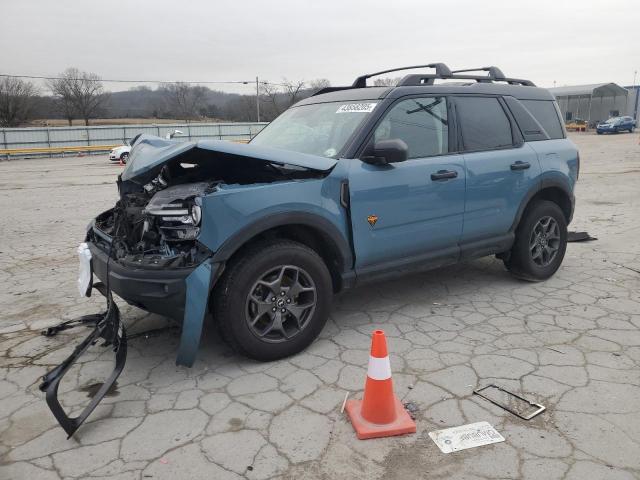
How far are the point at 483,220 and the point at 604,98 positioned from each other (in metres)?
55.0

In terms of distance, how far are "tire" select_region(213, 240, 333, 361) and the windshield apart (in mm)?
913

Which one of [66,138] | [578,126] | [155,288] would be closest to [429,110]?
[155,288]

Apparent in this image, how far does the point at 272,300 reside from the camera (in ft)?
10.9

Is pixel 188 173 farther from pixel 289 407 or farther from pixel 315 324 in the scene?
pixel 289 407

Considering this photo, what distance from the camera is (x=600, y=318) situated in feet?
13.5

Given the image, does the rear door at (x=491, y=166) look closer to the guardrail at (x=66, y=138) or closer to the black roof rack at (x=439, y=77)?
the black roof rack at (x=439, y=77)

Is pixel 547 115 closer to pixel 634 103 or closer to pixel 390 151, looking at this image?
pixel 390 151

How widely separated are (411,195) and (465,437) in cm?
186

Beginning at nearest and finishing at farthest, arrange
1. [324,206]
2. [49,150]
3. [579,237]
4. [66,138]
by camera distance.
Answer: [324,206] → [579,237] → [49,150] → [66,138]

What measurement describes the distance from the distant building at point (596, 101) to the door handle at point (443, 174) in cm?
4916

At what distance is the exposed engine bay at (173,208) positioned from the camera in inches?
122

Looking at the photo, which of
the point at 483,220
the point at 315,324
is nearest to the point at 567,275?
the point at 483,220

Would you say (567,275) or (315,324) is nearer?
(315,324)

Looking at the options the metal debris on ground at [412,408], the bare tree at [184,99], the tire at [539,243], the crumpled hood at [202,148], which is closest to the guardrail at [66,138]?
the bare tree at [184,99]
